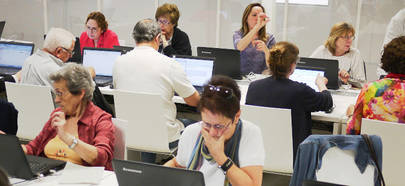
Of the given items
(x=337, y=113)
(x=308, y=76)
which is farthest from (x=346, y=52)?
(x=337, y=113)

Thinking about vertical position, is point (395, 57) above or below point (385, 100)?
above

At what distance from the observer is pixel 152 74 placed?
3.68 m

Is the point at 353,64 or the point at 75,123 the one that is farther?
the point at 353,64

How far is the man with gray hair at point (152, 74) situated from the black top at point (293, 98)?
0.50 m

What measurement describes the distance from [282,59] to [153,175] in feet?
5.68

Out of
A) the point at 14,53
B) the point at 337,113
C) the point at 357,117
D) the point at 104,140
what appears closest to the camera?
the point at 104,140

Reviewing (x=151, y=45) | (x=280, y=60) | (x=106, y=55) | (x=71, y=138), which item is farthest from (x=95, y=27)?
(x=71, y=138)

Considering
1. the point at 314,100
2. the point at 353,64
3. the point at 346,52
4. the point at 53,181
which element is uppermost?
the point at 346,52

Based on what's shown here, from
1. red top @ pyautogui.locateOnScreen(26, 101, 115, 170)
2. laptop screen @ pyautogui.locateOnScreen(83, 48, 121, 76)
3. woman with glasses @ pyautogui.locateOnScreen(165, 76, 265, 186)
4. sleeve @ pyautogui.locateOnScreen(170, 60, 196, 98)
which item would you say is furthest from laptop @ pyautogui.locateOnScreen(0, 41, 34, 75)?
woman with glasses @ pyautogui.locateOnScreen(165, 76, 265, 186)

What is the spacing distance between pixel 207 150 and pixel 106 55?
113 inches

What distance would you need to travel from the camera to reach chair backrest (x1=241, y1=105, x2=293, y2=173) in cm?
335

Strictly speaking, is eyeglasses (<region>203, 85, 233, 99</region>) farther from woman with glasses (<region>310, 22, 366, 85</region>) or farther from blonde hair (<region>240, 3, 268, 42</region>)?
blonde hair (<region>240, 3, 268, 42</region>)

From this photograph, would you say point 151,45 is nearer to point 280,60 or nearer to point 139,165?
point 280,60

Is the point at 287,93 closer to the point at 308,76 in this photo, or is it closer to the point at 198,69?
the point at 308,76
